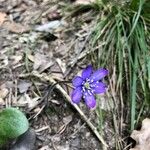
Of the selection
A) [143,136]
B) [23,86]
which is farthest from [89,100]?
[23,86]

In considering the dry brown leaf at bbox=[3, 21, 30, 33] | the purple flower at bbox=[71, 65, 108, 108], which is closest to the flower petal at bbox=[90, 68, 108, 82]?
the purple flower at bbox=[71, 65, 108, 108]

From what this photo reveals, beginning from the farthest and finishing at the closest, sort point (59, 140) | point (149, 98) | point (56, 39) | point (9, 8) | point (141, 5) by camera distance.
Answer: point (9, 8), point (56, 39), point (141, 5), point (149, 98), point (59, 140)

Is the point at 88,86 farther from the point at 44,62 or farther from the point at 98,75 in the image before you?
the point at 44,62

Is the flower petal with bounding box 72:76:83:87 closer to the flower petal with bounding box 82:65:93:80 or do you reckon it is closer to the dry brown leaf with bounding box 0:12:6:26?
the flower petal with bounding box 82:65:93:80

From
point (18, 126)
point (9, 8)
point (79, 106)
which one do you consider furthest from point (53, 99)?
point (9, 8)

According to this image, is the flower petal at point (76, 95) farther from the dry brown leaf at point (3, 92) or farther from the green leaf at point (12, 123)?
the dry brown leaf at point (3, 92)

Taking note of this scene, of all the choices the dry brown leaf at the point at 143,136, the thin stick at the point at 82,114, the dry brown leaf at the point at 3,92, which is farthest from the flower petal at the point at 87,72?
the dry brown leaf at the point at 3,92

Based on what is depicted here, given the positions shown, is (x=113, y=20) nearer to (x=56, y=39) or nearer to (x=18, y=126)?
(x=56, y=39)
